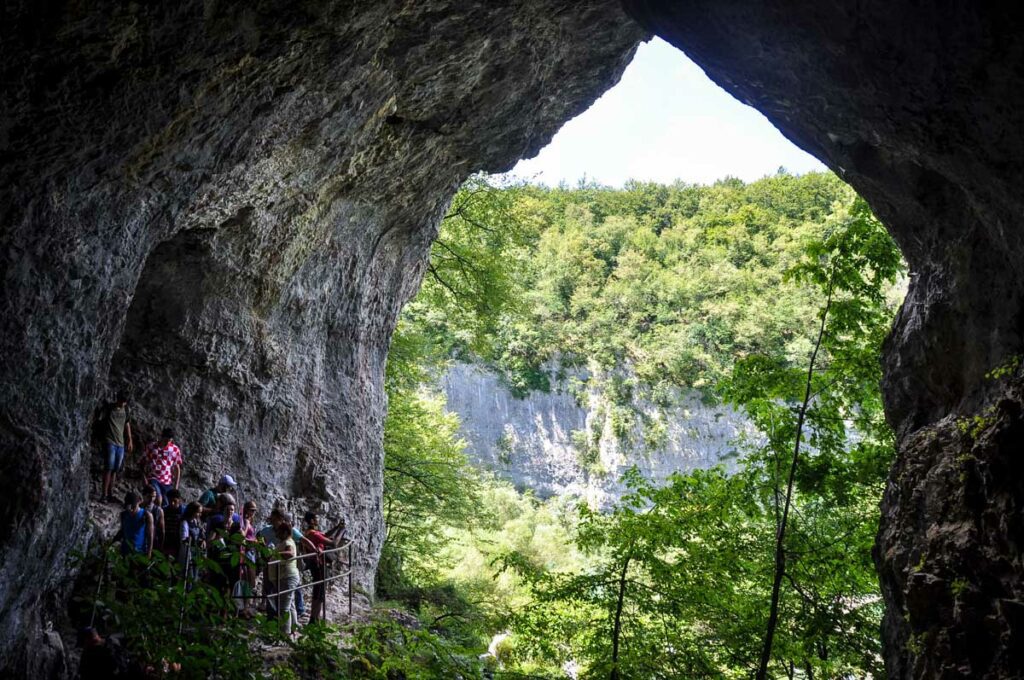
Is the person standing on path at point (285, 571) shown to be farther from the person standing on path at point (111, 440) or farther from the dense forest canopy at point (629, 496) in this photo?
the person standing on path at point (111, 440)

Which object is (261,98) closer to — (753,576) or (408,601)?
(753,576)

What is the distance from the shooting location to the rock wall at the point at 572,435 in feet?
123

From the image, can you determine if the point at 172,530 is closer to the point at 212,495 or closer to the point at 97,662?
the point at 212,495

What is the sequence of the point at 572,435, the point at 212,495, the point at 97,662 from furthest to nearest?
the point at 572,435 < the point at 212,495 < the point at 97,662

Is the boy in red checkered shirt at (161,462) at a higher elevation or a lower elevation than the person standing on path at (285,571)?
higher

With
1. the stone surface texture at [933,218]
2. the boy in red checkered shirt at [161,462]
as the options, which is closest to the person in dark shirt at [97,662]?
the boy in red checkered shirt at [161,462]

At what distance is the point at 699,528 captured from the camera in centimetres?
864

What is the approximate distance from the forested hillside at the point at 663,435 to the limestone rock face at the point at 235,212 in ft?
11.8

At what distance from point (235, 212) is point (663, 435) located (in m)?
30.8

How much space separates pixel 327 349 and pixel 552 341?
29393 mm

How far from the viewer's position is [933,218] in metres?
7.10

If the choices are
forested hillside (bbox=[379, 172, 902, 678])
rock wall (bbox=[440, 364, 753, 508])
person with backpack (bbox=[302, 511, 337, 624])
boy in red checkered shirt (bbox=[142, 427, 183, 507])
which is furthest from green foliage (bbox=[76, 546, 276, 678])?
rock wall (bbox=[440, 364, 753, 508])

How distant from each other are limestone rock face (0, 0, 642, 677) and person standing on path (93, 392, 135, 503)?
521mm

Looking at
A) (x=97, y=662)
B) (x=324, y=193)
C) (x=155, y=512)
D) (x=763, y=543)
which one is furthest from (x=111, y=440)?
(x=763, y=543)
